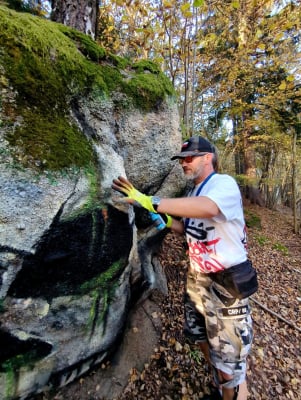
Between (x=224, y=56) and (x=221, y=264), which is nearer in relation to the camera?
(x=221, y=264)

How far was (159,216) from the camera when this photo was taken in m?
2.79

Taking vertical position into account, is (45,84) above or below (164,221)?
above

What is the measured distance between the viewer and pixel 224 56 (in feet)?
28.7

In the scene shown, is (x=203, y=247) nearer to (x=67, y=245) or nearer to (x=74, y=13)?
(x=67, y=245)

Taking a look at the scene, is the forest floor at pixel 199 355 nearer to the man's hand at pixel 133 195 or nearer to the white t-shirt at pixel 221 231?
the white t-shirt at pixel 221 231

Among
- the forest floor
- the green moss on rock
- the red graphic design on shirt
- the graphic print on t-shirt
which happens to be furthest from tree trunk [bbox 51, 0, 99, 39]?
the forest floor

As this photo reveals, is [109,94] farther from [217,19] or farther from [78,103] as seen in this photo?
[217,19]

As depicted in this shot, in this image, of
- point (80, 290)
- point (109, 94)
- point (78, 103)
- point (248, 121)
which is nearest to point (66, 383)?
point (80, 290)

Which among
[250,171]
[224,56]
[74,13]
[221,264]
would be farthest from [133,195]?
[250,171]

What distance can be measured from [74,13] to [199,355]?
5.22 metres

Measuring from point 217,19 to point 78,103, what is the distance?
6.68 metres

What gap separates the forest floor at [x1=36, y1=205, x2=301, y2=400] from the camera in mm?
2734

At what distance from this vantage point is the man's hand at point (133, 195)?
205 centimetres

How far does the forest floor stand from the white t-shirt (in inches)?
59.7
